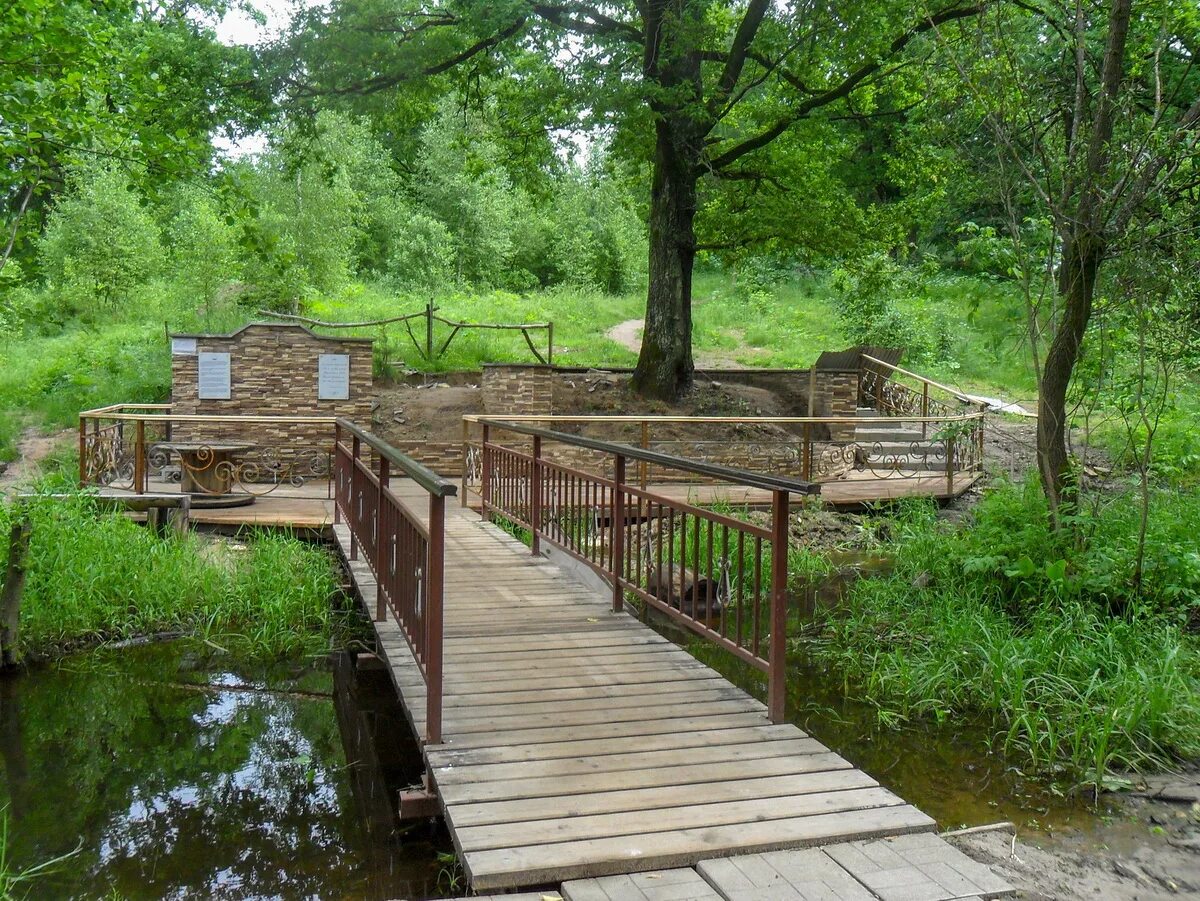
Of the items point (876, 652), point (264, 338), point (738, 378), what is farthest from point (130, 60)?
point (738, 378)

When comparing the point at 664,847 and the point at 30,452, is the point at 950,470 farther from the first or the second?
the point at 30,452

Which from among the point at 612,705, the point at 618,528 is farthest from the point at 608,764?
the point at 618,528

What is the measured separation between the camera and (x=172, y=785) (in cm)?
519

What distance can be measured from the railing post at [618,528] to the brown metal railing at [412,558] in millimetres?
1274

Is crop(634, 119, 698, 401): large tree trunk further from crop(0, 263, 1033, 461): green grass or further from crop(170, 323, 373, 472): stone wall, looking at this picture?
crop(170, 323, 373, 472): stone wall

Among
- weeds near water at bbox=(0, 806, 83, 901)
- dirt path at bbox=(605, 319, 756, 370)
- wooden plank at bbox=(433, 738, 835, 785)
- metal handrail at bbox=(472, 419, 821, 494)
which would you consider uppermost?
dirt path at bbox=(605, 319, 756, 370)

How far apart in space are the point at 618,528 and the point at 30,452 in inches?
469

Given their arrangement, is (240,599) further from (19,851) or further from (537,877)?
(537,877)

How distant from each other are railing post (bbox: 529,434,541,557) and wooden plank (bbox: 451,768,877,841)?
4.08m

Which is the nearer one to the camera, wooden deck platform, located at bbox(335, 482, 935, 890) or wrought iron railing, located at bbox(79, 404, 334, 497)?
wooden deck platform, located at bbox(335, 482, 935, 890)

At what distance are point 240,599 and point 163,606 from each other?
565 millimetres

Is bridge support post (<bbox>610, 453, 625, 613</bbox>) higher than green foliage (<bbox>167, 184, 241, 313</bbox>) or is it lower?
lower

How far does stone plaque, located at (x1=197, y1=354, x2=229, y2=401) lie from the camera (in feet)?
45.2

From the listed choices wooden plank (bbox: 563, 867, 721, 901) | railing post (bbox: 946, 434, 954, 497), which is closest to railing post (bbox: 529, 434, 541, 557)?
wooden plank (bbox: 563, 867, 721, 901)
